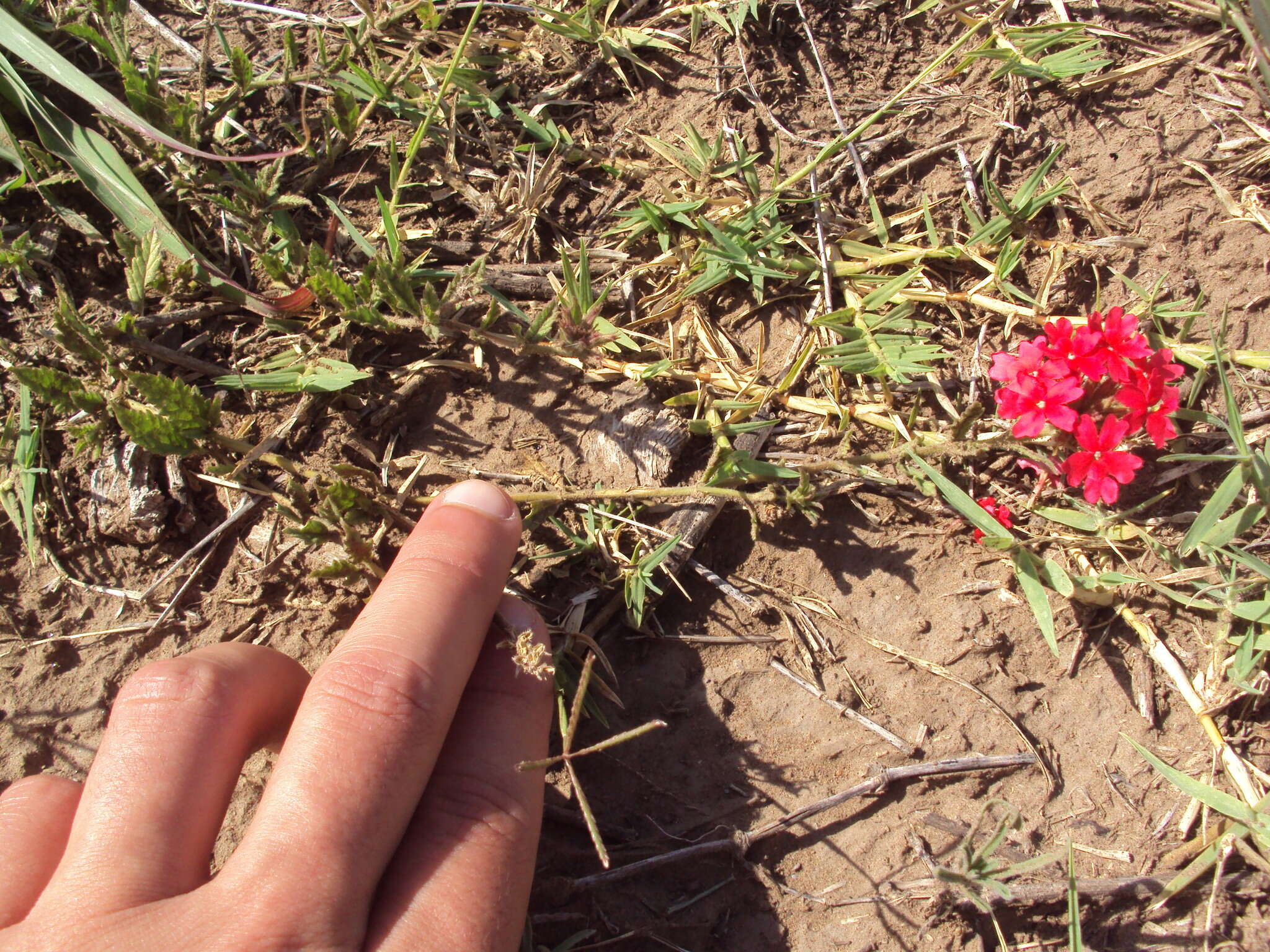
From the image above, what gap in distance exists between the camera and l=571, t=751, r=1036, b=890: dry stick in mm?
2426

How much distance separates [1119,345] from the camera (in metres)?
2.36

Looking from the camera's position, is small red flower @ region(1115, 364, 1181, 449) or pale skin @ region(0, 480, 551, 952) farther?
small red flower @ region(1115, 364, 1181, 449)

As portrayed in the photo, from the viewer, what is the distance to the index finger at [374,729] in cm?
184

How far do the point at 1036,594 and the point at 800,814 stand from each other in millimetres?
900

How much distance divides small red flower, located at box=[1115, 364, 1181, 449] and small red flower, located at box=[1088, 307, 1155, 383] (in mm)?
37

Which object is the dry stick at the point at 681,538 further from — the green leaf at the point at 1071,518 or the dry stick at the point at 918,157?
the dry stick at the point at 918,157

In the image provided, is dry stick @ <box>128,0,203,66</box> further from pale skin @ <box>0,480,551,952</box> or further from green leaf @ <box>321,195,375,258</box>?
pale skin @ <box>0,480,551,952</box>

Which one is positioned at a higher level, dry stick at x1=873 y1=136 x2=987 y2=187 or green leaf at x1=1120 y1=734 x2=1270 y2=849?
dry stick at x1=873 y1=136 x2=987 y2=187

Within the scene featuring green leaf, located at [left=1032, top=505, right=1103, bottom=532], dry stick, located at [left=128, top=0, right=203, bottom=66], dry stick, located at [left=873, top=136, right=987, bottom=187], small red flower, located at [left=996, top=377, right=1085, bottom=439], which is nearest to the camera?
small red flower, located at [left=996, top=377, right=1085, bottom=439]

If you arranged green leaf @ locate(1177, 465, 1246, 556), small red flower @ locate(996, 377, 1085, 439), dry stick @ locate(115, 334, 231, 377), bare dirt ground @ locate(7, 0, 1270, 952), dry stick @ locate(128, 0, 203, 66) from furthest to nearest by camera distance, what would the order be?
dry stick @ locate(128, 0, 203, 66) → dry stick @ locate(115, 334, 231, 377) → bare dirt ground @ locate(7, 0, 1270, 952) → small red flower @ locate(996, 377, 1085, 439) → green leaf @ locate(1177, 465, 1246, 556)

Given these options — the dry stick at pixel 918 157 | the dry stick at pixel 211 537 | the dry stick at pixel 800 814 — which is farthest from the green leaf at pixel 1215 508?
the dry stick at pixel 211 537

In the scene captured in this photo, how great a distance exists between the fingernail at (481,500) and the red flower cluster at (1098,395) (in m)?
1.38

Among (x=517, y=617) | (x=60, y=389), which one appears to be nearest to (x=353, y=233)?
(x=60, y=389)

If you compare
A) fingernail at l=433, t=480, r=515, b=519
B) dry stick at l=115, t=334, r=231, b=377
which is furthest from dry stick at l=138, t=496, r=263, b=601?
fingernail at l=433, t=480, r=515, b=519
